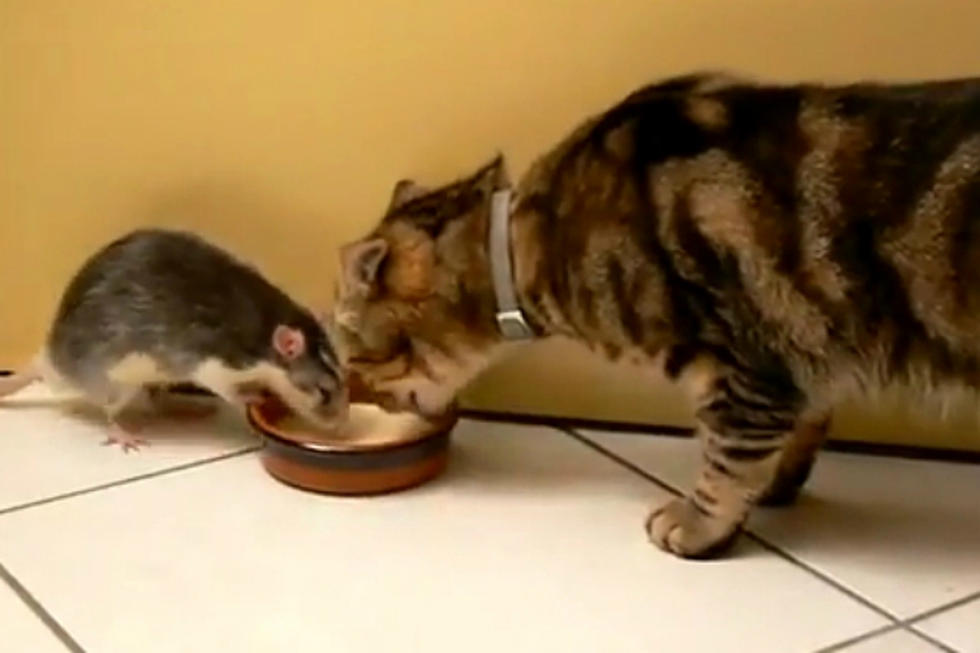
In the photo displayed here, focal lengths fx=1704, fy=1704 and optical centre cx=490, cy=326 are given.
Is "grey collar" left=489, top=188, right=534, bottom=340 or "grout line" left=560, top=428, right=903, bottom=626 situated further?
"grey collar" left=489, top=188, right=534, bottom=340

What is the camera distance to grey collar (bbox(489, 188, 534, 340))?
1934mm

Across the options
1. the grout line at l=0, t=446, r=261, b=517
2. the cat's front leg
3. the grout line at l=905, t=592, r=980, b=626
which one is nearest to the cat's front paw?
the cat's front leg

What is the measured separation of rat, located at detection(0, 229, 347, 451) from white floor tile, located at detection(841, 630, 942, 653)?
735 mm

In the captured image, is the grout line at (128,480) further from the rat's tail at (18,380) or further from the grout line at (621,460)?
the grout line at (621,460)

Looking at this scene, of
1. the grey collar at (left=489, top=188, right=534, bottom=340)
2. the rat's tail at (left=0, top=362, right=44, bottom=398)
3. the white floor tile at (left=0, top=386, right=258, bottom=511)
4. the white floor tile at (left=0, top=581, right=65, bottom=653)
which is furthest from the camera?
the rat's tail at (left=0, top=362, right=44, bottom=398)

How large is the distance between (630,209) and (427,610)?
474 mm

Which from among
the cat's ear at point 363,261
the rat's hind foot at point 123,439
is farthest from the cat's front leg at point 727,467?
the rat's hind foot at point 123,439

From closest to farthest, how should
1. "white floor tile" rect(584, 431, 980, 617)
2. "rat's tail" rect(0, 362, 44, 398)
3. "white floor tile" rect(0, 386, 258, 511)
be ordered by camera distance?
"white floor tile" rect(584, 431, 980, 617) < "white floor tile" rect(0, 386, 258, 511) < "rat's tail" rect(0, 362, 44, 398)

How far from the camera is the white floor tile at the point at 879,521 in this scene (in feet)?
5.98

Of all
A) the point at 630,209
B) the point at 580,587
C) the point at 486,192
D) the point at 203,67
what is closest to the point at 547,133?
the point at 486,192

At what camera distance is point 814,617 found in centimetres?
175

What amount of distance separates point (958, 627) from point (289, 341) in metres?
0.87

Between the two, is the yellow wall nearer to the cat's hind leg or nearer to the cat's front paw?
the cat's hind leg

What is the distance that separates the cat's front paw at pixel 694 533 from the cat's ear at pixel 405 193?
481 mm
